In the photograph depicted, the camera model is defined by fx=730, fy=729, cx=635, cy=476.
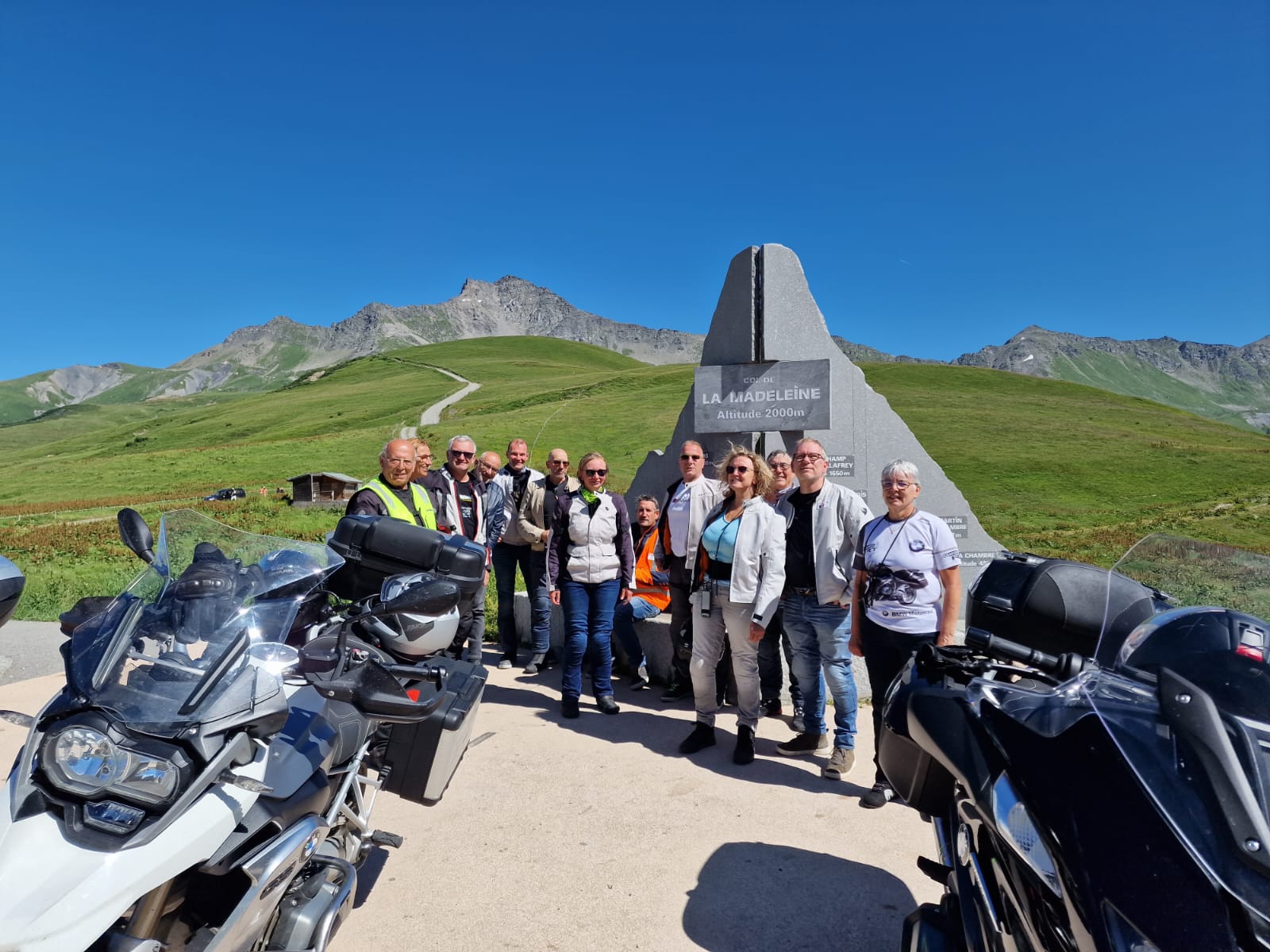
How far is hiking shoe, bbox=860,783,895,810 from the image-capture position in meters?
4.10

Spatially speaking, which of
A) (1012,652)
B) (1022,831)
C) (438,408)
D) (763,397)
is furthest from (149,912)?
(438,408)

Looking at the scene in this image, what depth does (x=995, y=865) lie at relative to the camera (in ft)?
6.03

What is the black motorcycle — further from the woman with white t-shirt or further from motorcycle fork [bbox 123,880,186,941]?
motorcycle fork [bbox 123,880,186,941]

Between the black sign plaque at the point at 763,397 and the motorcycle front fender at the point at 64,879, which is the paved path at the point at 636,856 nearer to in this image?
the motorcycle front fender at the point at 64,879

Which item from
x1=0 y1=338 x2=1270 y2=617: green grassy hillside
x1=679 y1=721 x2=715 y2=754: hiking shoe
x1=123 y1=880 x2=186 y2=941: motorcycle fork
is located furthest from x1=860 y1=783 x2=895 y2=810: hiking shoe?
x1=0 y1=338 x2=1270 y2=617: green grassy hillside

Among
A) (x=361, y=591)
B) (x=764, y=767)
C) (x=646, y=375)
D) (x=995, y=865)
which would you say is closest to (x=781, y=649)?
(x=764, y=767)

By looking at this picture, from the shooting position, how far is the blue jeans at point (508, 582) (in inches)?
263

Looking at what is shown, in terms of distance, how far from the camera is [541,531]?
6422mm

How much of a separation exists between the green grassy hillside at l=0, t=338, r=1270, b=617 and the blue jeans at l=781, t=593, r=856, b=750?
32.5ft

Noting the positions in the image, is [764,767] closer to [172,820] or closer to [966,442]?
[172,820]

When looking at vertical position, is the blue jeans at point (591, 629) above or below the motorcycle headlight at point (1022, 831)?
below

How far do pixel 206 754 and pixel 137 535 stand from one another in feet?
2.79

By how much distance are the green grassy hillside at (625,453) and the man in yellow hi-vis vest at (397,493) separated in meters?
7.60

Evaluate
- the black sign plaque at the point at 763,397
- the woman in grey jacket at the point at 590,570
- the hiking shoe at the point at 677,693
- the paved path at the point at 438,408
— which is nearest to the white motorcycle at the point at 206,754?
the woman in grey jacket at the point at 590,570
